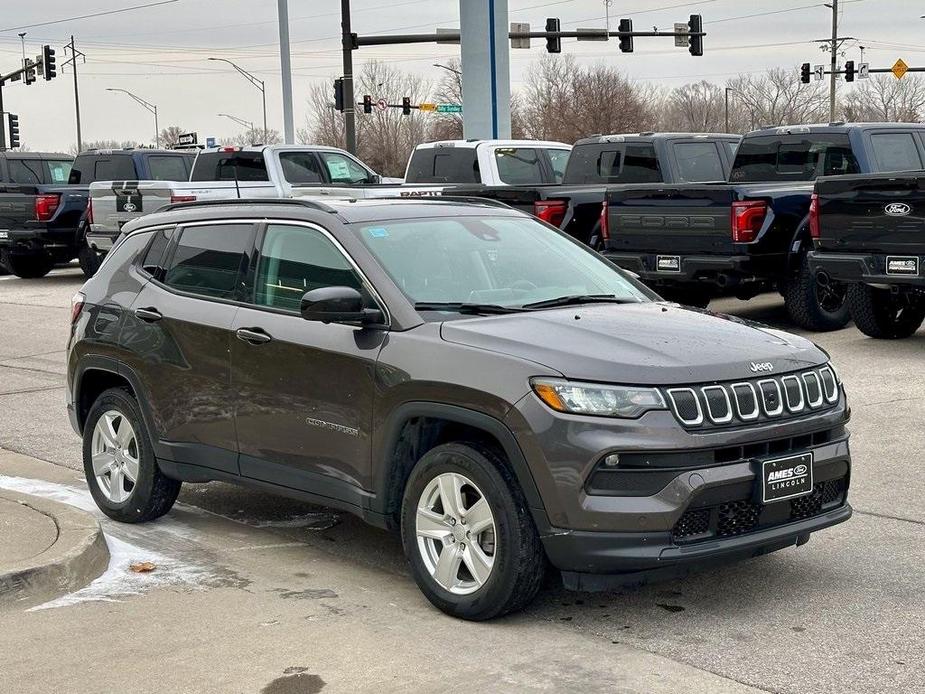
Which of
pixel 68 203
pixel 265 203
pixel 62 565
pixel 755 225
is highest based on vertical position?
pixel 265 203

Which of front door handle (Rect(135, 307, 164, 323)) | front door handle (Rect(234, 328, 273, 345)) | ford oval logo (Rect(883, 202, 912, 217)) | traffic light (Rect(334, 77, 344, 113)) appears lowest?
front door handle (Rect(234, 328, 273, 345))

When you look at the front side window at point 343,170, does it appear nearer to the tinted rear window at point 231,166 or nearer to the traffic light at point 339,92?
the tinted rear window at point 231,166

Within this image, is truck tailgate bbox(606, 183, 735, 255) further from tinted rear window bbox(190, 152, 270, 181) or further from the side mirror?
the side mirror

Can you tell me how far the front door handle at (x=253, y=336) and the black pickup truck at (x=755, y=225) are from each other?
829 cm

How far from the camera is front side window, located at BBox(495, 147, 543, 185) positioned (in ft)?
64.0

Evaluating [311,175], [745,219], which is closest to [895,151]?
[745,219]

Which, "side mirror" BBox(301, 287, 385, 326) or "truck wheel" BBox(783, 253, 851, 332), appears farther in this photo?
"truck wheel" BBox(783, 253, 851, 332)

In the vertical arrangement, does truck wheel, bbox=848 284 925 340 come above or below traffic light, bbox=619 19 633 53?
below

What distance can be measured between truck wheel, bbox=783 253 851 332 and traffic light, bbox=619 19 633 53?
3211 centimetres

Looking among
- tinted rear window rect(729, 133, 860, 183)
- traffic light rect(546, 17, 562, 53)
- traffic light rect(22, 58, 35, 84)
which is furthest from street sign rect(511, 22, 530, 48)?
tinted rear window rect(729, 133, 860, 183)

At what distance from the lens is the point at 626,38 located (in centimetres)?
4547

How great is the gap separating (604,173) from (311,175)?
5.78 meters

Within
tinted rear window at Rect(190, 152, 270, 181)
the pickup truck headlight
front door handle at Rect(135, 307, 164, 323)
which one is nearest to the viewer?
the pickup truck headlight

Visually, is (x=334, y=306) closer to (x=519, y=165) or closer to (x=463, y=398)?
(x=463, y=398)
